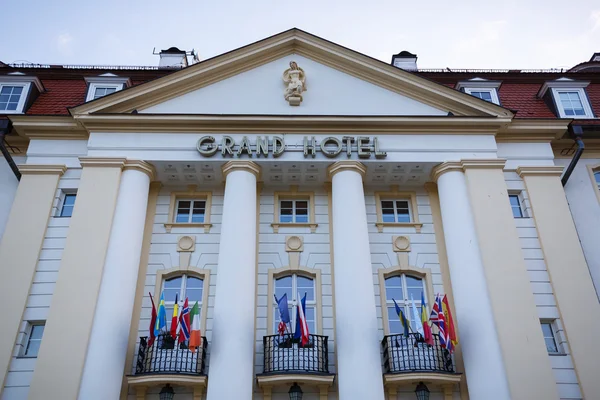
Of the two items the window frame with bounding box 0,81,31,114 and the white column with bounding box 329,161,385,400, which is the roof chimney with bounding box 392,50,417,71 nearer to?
the white column with bounding box 329,161,385,400

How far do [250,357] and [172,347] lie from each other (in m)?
1.97

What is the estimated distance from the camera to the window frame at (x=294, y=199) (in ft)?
55.8

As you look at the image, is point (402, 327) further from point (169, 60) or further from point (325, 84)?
point (169, 60)

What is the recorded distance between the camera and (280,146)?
56.7ft

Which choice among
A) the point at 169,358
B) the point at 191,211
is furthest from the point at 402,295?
the point at 191,211

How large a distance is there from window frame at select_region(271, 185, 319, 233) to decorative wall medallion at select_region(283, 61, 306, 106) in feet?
8.99

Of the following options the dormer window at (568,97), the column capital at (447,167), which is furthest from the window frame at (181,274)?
the dormer window at (568,97)

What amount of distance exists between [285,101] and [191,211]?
4.51 meters

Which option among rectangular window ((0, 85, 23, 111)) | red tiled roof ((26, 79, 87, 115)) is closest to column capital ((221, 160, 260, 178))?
Result: red tiled roof ((26, 79, 87, 115))

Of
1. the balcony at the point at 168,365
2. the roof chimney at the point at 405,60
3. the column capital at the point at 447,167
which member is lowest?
the balcony at the point at 168,365

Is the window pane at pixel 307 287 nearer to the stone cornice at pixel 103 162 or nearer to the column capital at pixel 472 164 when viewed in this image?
the column capital at pixel 472 164

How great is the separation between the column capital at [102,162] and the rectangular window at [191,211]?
2153mm

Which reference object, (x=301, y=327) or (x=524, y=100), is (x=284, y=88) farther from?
(x=524, y=100)

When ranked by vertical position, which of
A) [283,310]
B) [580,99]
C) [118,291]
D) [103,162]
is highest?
[580,99]
